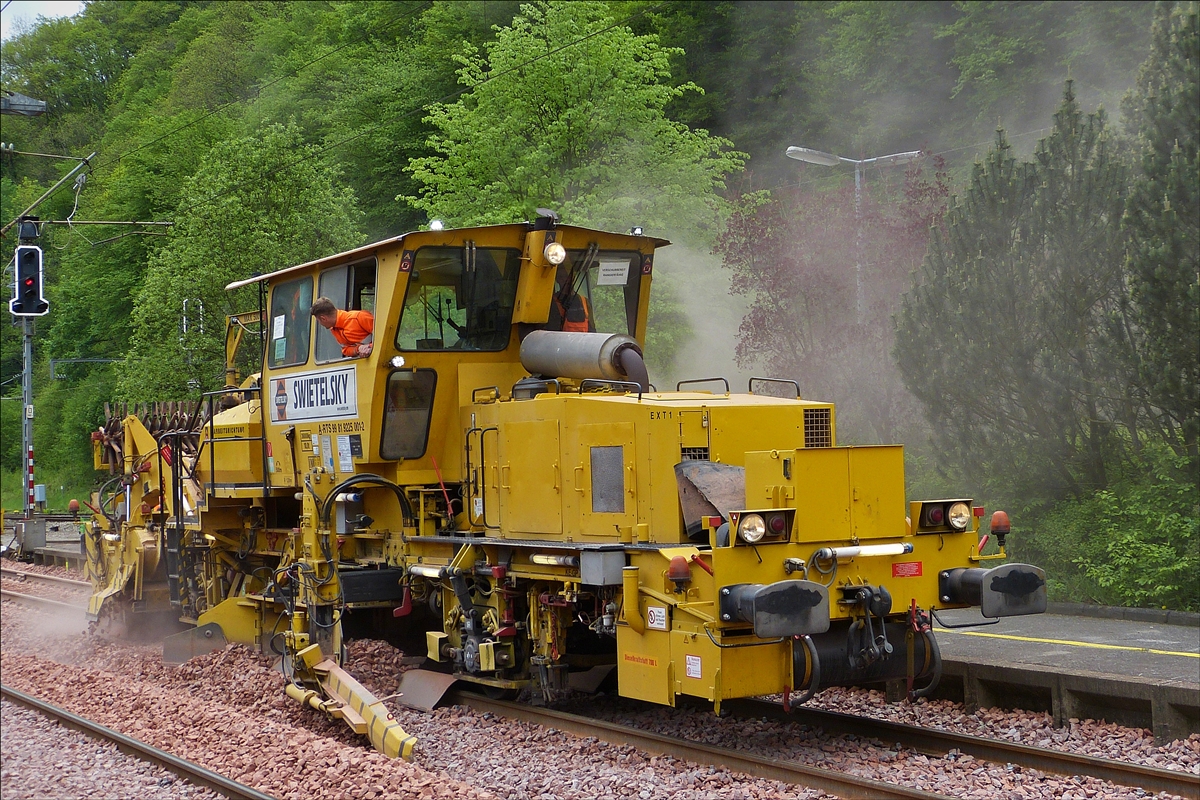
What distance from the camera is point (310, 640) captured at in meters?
9.52

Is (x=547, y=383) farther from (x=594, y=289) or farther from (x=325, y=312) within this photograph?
(x=325, y=312)

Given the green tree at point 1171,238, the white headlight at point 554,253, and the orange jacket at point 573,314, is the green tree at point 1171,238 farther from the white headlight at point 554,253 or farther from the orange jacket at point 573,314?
the white headlight at point 554,253

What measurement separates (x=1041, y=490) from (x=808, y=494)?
27.8 feet

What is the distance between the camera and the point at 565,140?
21.5 metres

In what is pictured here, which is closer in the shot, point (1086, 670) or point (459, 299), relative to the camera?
point (1086, 670)

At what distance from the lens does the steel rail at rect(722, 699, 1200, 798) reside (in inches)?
248

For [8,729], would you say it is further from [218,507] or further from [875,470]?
[875,470]

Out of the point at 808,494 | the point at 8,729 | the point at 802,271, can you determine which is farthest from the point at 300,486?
the point at 802,271

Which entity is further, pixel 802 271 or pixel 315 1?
pixel 315 1

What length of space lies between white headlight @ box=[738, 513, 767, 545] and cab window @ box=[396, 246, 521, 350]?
3.31m

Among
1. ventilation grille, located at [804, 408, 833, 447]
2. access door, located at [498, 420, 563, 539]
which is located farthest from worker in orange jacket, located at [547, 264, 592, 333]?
ventilation grille, located at [804, 408, 833, 447]

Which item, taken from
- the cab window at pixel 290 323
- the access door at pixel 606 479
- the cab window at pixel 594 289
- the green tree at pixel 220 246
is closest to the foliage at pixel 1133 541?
the cab window at pixel 594 289

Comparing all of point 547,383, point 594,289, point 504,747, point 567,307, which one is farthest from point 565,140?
point 504,747

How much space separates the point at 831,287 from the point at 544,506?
1114 cm
